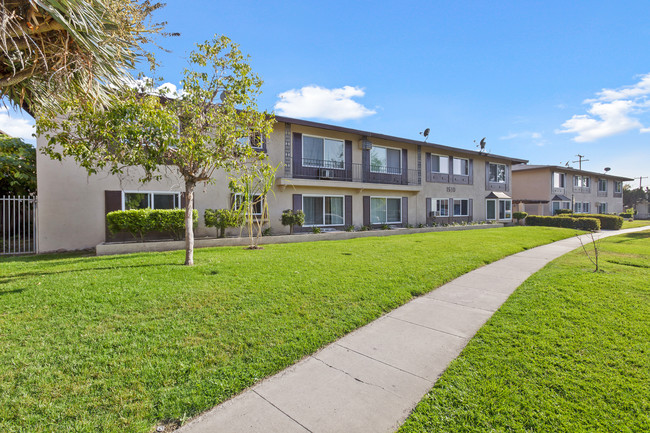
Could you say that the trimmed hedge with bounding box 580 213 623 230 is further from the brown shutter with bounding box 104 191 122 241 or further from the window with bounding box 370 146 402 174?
the brown shutter with bounding box 104 191 122 241

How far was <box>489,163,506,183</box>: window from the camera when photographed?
85.4ft

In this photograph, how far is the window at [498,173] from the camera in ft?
85.4

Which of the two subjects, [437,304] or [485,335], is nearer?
[485,335]

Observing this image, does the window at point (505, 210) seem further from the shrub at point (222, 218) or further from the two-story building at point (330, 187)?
the shrub at point (222, 218)

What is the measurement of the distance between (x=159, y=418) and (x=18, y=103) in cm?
749

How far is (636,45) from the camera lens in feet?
33.0

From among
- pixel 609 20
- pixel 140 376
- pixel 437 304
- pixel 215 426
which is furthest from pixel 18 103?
pixel 609 20

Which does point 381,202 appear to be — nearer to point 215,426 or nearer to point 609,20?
point 609,20

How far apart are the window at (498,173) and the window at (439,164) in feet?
19.4

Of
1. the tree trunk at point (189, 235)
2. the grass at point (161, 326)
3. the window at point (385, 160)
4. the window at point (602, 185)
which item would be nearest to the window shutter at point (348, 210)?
the window at point (385, 160)

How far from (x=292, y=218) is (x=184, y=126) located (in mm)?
7514

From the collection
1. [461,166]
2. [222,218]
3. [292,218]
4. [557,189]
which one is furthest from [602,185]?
[222,218]

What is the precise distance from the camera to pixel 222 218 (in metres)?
13.0

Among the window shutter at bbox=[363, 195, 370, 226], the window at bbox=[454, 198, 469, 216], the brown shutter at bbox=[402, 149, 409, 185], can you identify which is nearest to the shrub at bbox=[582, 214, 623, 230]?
the window at bbox=[454, 198, 469, 216]
